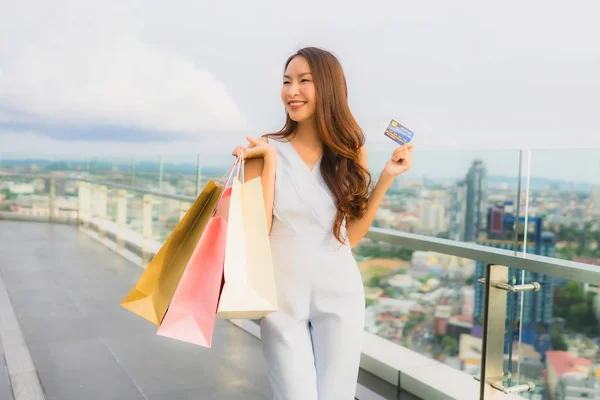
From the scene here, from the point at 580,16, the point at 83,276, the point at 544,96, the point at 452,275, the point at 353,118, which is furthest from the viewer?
the point at 544,96

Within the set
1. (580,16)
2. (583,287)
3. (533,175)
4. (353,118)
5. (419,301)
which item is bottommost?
(419,301)

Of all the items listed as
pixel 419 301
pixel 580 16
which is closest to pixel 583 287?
pixel 419 301

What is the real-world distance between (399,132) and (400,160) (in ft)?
0.33

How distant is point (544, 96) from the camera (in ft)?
33.4

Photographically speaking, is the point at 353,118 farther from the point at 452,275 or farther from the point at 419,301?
the point at 419,301

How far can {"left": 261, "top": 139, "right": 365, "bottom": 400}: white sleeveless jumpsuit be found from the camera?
1.55 meters

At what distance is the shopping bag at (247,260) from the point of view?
1.33 m

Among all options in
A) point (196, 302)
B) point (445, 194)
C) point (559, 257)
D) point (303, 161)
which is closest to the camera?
point (196, 302)

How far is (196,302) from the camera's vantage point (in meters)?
1.34

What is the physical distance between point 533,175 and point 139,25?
22.2ft

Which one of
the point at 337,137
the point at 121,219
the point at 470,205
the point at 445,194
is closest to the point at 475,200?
the point at 470,205

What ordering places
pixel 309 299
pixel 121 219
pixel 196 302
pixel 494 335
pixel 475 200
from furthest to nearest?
1. pixel 121 219
2. pixel 475 200
3. pixel 494 335
4. pixel 309 299
5. pixel 196 302

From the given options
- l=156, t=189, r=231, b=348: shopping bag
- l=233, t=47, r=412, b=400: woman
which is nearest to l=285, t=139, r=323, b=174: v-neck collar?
l=233, t=47, r=412, b=400: woman

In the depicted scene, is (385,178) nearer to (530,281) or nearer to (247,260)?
(247,260)
